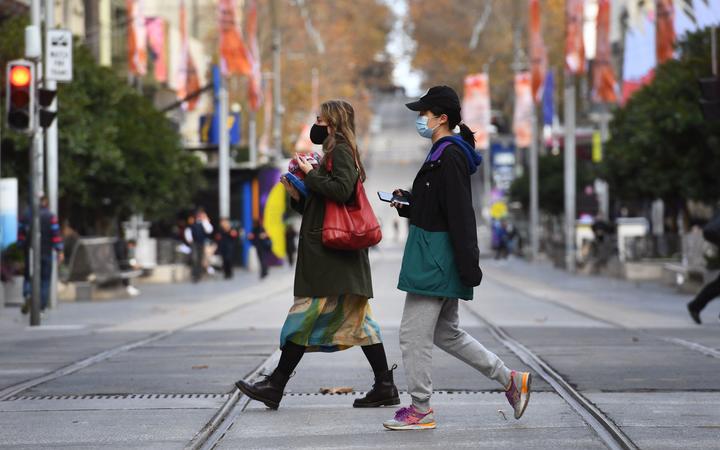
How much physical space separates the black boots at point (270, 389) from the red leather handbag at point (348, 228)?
2.89 feet

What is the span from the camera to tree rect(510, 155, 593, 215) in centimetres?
6694

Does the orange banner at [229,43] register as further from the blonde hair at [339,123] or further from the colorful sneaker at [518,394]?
the colorful sneaker at [518,394]

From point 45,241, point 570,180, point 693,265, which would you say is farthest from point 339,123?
point 570,180

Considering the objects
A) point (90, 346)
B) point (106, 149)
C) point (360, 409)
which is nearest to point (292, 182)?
point (360, 409)

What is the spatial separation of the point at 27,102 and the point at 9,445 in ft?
36.1

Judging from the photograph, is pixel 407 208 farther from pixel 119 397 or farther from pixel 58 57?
pixel 58 57

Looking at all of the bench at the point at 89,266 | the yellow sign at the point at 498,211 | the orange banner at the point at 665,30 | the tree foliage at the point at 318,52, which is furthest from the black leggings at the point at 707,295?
the yellow sign at the point at 498,211

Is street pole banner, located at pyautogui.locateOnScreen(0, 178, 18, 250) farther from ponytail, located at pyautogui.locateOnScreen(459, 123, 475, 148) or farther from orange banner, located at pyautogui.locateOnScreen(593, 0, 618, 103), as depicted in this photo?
orange banner, located at pyautogui.locateOnScreen(593, 0, 618, 103)

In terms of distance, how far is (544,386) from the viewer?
425 inches

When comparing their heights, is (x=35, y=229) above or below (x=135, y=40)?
below

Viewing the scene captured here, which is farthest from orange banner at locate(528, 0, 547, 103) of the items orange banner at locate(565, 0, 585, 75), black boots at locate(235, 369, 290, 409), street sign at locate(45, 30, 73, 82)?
black boots at locate(235, 369, 290, 409)

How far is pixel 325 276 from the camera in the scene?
9234 mm

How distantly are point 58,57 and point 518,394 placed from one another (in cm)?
1461

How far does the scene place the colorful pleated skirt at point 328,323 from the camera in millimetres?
9289
